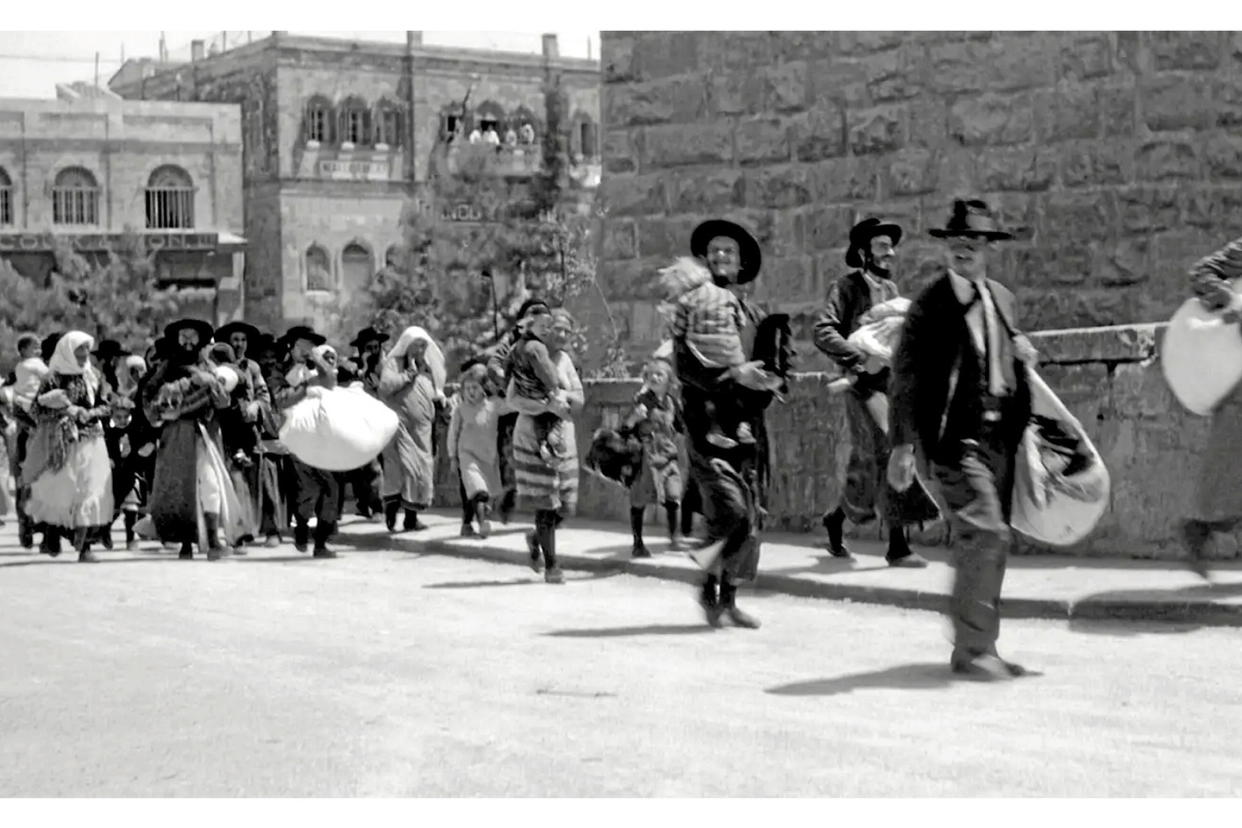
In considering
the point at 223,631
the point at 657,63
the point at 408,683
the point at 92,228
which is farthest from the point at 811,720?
the point at 92,228

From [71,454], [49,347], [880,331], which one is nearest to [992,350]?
[880,331]

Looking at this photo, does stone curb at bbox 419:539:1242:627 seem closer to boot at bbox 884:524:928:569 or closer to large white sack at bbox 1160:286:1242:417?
boot at bbox 884:524:928:569

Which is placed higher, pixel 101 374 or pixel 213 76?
pixel 213 76

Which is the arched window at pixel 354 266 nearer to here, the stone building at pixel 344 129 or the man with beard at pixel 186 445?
the stone building at pixel 344 129

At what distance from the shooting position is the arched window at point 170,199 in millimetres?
A: 69750

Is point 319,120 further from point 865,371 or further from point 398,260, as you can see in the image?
point 865,371

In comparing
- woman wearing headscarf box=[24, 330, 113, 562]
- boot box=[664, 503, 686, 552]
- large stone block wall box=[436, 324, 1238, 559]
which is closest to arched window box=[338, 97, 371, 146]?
woman wearing headscarf box=[24, 330, 113, 562]

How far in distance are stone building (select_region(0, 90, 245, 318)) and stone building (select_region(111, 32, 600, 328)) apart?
8.31ft

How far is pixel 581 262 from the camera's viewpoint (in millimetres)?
57125

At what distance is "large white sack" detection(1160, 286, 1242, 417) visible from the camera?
10.9 m

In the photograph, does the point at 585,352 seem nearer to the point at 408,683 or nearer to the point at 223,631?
the point at 223,631

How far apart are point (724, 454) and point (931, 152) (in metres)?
5.99

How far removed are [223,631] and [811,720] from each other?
4.33m

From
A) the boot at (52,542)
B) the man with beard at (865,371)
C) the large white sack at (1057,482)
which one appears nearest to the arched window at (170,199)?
the boot at (52,542)
